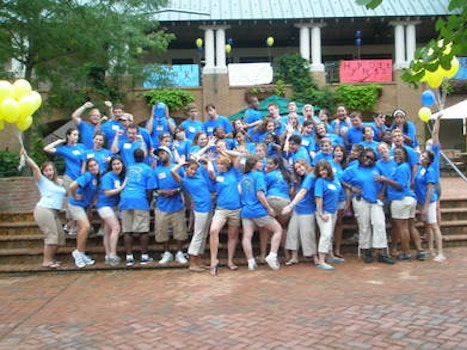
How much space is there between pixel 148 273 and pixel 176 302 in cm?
166

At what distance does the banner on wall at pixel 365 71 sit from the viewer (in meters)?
20.7

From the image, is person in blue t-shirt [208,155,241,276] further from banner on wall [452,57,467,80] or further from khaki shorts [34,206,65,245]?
banner on wall [452,57,467,80]

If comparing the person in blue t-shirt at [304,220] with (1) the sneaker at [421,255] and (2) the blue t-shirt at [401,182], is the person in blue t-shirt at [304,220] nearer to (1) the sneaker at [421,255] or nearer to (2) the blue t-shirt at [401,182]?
(2) the blue t-shirt at [401,182]

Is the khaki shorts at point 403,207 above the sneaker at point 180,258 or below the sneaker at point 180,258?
above

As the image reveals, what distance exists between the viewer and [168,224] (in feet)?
26.0

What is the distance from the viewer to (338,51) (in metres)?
25.3

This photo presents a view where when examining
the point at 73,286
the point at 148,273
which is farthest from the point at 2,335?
the point at 148,273

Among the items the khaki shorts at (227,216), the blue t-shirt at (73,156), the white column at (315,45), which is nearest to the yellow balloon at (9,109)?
the blue t-shirt at (73,156)

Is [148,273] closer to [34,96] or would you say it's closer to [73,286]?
[73,286]

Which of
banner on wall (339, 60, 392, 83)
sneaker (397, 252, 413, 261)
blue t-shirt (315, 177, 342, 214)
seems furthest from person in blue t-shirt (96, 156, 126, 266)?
banner on wall (339, 60, 392, 83)

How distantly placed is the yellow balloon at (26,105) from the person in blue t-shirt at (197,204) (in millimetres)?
2278

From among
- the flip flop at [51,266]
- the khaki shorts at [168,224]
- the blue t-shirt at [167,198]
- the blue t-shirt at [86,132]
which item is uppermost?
the blue t-shirt at [86,132]

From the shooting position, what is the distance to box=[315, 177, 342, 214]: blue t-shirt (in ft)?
24.4

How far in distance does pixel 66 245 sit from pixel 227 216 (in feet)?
9.85
